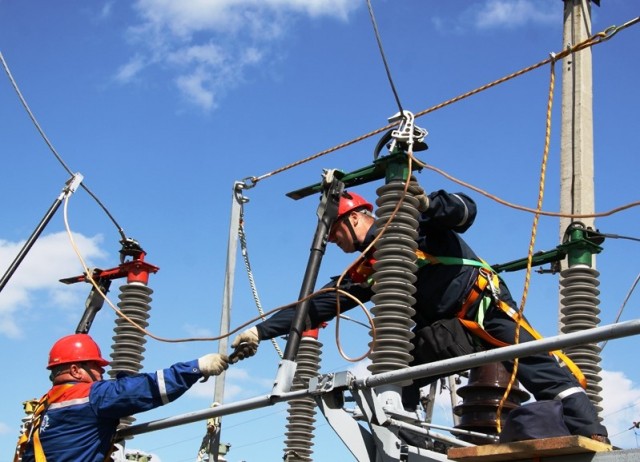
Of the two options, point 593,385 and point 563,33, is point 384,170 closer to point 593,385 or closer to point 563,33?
point 593,385

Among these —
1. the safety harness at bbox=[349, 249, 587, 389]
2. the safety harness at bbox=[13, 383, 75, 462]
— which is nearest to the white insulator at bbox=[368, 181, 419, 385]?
the safety harness at bbox=[349, 249, 587, 389]

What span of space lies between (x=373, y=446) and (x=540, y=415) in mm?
933

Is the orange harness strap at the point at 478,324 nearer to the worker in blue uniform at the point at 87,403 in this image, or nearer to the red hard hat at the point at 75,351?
the worker in blue uniform at the point at 87,403

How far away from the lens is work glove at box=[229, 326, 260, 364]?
571cm

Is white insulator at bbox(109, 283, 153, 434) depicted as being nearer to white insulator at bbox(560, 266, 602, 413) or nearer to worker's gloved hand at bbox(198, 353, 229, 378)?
worker's gloved hand at bbox(198, 353, 229, 378)

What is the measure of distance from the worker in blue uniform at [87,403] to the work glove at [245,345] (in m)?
0.23

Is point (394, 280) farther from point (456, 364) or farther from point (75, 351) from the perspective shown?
point (75, 351)

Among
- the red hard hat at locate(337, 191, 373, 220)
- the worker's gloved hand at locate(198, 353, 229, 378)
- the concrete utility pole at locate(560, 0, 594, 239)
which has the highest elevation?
the concrete utility pole at locate(560, 0, 594, 239)

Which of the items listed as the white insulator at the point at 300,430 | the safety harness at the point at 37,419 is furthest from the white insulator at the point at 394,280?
the safety harness at the point at 37,419

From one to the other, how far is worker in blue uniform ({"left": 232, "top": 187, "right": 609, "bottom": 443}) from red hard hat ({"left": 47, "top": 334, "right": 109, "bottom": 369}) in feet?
2.92

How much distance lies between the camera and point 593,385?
20.3 feet

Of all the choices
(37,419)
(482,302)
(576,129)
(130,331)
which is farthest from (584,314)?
(37,419)

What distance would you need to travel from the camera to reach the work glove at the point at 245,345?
18.7 feet

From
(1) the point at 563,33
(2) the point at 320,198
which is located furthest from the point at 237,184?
(1) the point at 563,33
